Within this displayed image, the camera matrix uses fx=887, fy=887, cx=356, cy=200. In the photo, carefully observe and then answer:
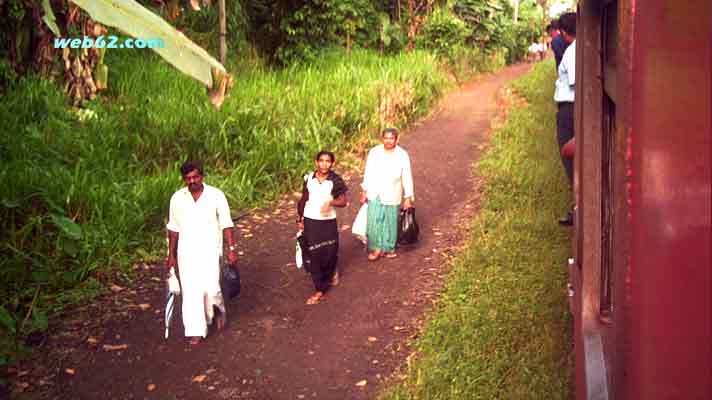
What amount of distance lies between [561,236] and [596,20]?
17.1ft

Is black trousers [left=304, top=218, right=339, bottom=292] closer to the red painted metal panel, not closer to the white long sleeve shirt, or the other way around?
the white long sleeve shirt

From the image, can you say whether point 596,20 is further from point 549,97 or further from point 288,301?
point 549,97

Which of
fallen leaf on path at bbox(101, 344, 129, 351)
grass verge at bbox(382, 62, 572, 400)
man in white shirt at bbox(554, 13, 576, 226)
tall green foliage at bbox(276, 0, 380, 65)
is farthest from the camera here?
tall green foliage at bbox(276, 0, 380, 65)

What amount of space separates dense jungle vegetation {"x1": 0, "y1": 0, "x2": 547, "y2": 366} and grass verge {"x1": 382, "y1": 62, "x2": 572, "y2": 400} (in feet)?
9.14

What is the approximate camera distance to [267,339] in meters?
6.68

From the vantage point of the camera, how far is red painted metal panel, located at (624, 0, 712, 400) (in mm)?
1646

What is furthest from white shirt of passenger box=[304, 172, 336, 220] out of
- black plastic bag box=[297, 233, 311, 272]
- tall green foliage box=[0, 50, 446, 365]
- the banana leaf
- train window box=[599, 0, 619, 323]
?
the banana leaf

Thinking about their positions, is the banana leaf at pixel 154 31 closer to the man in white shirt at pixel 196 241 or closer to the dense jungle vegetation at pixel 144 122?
the dense jungle vegetation at pixel 144 122

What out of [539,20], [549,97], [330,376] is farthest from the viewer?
[539,20]

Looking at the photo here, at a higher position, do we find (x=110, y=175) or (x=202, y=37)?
(x=202, y=37)

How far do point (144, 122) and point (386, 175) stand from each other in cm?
353

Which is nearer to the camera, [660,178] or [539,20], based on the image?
[660,178]

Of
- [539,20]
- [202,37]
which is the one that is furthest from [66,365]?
[539,20]

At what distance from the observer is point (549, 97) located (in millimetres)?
16656
